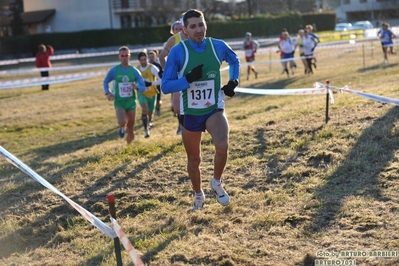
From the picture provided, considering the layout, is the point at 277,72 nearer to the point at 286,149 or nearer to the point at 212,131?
the point at 286,149

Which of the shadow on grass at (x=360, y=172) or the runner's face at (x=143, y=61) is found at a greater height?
the runner's face at (x=143, y=61)

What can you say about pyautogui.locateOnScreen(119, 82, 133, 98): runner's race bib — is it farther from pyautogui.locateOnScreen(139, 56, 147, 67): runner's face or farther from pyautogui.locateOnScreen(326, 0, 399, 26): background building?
pyautogui.locateOnScreen(326, 0, 399, 26): background building

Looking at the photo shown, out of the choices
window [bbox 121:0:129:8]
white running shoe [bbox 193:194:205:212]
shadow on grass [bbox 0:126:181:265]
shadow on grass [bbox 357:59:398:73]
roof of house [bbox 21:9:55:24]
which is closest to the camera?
shadow on grass [bbox 0:126:181:265]

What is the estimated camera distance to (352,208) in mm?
6012

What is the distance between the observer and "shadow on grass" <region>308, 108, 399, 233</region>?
19.8 feet

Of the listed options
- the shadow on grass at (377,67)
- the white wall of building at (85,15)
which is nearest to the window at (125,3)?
the white wall of building at (85,15)

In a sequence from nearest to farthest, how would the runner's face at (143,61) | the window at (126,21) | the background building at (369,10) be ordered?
the runner's face at (143,61)
the window at (126,21)
the background building at (369,10)

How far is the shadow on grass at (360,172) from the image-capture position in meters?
6.04

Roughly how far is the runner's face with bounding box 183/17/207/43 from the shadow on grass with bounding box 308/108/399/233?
203 centimetres

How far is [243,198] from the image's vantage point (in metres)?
6.77

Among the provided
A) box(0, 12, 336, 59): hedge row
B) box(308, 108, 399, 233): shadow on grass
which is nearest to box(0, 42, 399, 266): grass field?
box(308, 108, 399, 233): shadow on grass

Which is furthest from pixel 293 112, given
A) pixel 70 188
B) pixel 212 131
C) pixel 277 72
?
pixel 277 72

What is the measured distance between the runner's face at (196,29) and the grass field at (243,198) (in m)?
1.77

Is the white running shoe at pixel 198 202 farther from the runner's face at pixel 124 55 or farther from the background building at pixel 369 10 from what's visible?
the background building at pixel 369 10
